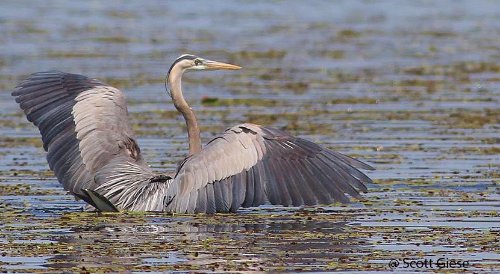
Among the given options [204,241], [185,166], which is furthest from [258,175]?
[204,241]

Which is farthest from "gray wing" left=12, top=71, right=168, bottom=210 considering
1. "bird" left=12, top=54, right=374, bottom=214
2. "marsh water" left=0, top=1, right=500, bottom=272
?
"marsh water" left=0, top=1, right=500, bottom=272

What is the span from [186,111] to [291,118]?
180 inches

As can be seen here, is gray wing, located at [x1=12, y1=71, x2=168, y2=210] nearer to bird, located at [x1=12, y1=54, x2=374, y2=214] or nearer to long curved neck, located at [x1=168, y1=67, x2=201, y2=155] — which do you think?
bird, located at [x1=12, y1=54, x2=374, y2=214]

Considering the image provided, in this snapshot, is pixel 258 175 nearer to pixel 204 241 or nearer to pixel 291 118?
pixel 204 241

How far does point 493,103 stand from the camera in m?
17.0

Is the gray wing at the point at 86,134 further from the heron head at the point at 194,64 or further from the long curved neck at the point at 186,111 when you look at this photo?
the heron head at the point at 194,64

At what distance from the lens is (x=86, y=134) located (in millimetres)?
11406

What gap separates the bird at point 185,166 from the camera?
10438 millimetres

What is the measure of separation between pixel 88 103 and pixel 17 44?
41.3ft

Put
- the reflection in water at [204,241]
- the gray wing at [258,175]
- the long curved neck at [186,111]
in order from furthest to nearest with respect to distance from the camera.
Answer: the long curved neck at [186,111], the gray wing at [258,175], the reflection in water at [204,241]

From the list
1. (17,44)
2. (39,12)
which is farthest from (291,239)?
(39,12)

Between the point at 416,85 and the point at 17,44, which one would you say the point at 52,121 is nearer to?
the point at 416,85

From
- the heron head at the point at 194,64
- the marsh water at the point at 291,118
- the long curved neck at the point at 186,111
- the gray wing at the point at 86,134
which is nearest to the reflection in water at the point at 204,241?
the marsh water at the point at 291,118

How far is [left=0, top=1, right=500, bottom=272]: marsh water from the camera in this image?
9.02 metres
